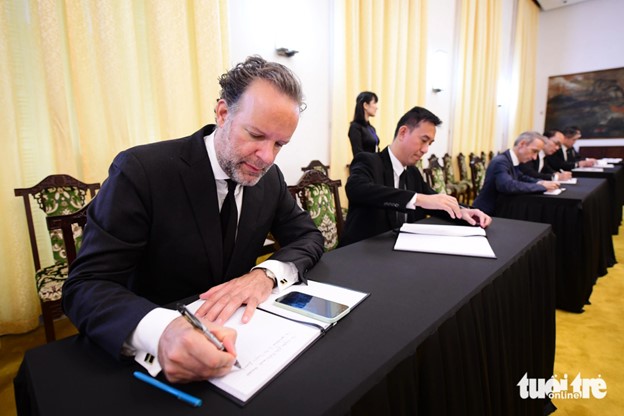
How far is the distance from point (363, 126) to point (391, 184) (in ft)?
5.22

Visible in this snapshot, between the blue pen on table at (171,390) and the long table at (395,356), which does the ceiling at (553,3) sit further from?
the blue pen on table at (171,390)

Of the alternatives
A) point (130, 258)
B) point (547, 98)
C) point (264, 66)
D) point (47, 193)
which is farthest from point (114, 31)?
point (547, 98)

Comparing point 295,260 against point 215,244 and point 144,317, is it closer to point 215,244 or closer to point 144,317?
point 215,244

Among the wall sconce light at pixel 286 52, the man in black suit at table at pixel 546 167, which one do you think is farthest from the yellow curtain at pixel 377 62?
the man in black suit at table at pixel 546 167

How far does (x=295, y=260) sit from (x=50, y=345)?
0.64 m

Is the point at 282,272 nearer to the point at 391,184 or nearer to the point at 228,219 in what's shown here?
the point at 228,219

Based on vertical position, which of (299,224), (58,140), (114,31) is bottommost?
A: (299,224)

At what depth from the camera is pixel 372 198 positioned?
72.3 inches

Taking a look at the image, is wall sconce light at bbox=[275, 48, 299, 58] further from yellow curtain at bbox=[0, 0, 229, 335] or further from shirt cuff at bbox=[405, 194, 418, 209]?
shirt cuff at bbox=[405, 194, 418, 209]

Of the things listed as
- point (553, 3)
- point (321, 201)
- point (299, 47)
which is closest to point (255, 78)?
point (321, 201)

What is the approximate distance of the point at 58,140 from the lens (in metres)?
2.19

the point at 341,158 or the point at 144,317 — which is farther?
the point at 341,158

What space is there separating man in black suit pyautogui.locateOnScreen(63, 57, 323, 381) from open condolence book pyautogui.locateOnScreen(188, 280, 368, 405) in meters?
0.05

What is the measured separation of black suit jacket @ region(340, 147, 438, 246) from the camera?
1798 mm
